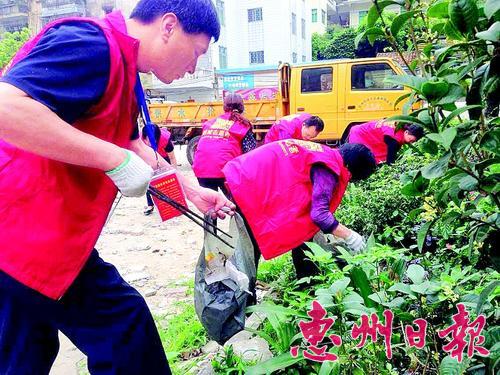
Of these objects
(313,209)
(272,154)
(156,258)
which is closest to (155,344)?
(313,209)

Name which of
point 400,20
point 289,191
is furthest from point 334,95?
point 400,20

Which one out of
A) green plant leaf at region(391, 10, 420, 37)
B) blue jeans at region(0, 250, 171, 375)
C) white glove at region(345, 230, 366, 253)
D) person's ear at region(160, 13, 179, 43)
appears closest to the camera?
green plant leaf at region(391, 10, 420, 37)

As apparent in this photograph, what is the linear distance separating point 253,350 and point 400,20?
1.50 m

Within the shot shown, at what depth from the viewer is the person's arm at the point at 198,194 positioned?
67.1 inches

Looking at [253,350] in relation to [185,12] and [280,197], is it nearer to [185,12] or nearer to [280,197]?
[280,197]

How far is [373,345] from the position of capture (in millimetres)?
1408

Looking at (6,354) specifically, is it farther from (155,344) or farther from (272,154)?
(272,154)

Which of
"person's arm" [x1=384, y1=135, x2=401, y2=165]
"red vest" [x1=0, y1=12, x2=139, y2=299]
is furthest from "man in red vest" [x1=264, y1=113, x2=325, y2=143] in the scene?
"red vest" [x1=0, y1=12, x2=139, y2=299]

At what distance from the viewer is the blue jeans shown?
132 centimetres

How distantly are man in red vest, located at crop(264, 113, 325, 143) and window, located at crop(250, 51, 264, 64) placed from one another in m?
20.0

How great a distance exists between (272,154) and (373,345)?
126 centimetres

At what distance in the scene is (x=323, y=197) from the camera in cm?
225

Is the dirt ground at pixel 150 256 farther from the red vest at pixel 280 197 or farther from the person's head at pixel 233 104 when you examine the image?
the person's head at pixel 233 104

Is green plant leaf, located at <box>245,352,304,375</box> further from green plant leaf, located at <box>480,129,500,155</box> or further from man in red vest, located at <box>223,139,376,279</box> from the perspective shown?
green plant leaf, located at <box>480,129,500,155</box>
